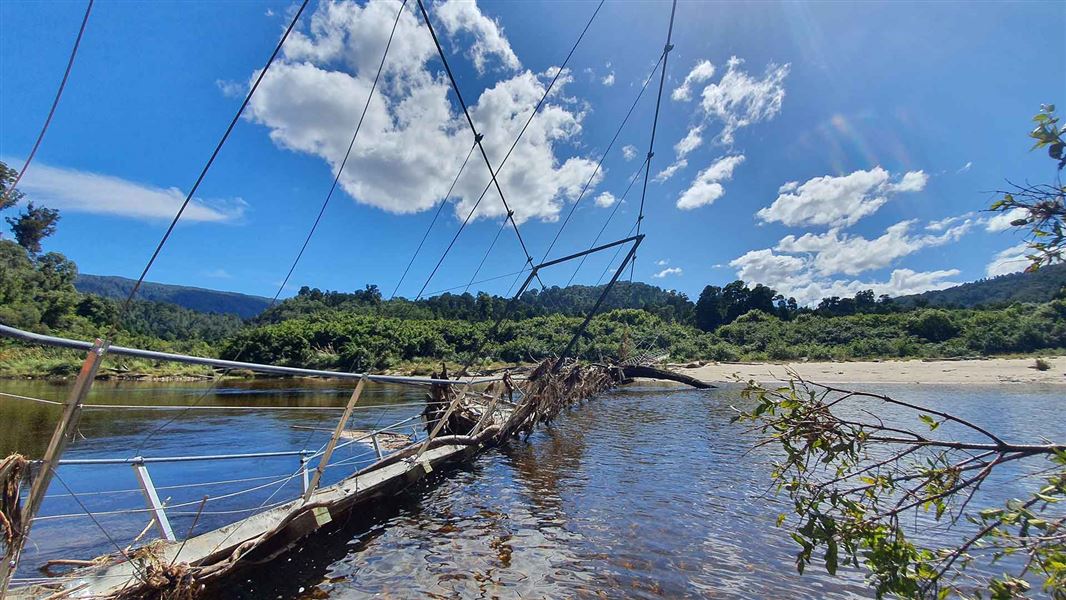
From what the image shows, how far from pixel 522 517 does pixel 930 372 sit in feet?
145

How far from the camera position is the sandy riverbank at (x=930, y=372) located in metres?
34.1

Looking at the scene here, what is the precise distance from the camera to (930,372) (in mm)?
38281

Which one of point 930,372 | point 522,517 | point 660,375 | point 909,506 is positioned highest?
point 909,506

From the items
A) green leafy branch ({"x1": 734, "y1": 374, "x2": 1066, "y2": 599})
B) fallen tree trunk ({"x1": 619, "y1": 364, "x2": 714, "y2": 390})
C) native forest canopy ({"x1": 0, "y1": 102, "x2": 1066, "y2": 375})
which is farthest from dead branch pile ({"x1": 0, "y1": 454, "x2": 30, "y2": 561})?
fallen tree trunk ({"x1": 619, "y1": 364, "x2": 714, "y2": 390})

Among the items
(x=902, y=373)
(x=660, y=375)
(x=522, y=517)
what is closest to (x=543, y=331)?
(x=660, y=375)

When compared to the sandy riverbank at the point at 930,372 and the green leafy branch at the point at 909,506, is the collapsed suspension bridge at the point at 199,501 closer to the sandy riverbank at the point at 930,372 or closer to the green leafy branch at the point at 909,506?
the green leafy branch at the point at 909,506

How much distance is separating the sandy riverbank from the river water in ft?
68.7

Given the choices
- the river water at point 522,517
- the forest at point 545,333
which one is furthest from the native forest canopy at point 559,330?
the river water at point 522,517

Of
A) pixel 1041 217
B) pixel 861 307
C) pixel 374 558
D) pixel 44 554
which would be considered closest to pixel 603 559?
pixel 374 558

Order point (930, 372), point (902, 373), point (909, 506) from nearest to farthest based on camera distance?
point (909, 506), point (930, 372), point (902, 373)

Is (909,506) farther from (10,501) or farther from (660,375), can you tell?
(660,375)

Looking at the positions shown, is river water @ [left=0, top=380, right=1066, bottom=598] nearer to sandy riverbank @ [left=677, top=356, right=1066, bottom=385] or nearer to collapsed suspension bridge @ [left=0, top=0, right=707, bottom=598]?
collapsed suspension bridge @ [left=0, top=0, right=707, bottom=598]

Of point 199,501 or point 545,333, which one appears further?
point 545,333

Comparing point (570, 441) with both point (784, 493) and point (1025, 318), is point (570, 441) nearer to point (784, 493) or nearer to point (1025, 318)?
point (784, 493)
